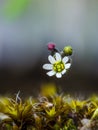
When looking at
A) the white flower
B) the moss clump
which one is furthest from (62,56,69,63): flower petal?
the moss clump

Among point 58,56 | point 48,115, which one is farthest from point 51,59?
point 48,115

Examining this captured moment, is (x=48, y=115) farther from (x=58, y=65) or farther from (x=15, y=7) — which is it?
(x=15, y=7)

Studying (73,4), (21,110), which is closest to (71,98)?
(21,110)

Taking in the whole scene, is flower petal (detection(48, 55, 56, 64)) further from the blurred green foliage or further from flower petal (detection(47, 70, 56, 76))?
the blurred green foliage

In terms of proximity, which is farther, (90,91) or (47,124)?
(90,91)

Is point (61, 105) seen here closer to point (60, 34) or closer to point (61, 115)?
Result: point (61, 115)

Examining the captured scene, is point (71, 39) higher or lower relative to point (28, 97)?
higher

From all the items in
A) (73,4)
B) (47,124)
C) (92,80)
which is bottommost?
(47,124)
